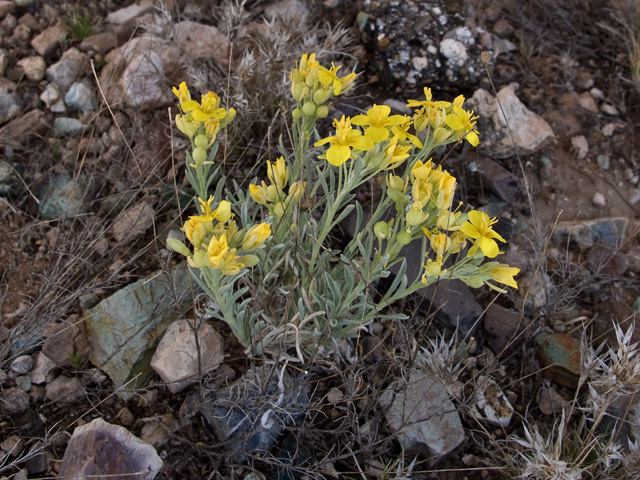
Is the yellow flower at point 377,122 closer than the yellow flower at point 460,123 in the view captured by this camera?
Yes

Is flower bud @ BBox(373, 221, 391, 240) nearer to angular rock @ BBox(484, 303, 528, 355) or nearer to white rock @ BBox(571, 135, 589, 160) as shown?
angular rock @ BBox(484, 303, 528, 355)

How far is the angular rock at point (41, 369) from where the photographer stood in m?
2.50

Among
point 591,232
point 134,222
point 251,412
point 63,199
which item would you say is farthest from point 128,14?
point 591,232

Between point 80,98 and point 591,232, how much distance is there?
328 centimetres

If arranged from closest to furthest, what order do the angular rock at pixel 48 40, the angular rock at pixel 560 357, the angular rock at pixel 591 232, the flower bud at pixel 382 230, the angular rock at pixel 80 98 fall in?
the flower bud at pixel 382 230 → the angular rock at pixel 560 357 → the angular rock at pixel 591 232 → the angular rock at pixel 80 98 → the angular rock at pixel 48 40

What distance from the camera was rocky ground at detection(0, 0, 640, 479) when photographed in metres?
2.39

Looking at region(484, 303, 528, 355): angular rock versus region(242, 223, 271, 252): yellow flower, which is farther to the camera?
region(484, 303, 528, 355): angular rock

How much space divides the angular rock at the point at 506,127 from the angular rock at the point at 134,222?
207 centimetres

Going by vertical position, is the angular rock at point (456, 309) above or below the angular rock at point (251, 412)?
below

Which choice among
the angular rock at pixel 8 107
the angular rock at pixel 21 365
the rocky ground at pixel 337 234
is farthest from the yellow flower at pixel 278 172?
the angular rock at pixel 8 107

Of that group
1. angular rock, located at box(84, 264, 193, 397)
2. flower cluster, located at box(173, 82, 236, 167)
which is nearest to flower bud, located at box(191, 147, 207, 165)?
flower cluster, located at box(173, 82, 236, 167)

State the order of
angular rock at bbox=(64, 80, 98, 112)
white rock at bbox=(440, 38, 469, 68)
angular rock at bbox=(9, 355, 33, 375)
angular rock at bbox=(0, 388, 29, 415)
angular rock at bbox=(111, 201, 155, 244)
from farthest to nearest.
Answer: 1. white rock at bbox=(440, 38, 469, 68)
2. angular rock at bbox=(64, 80, 98, 112)
3. angular rock at bbox=(111, 201, 155, 244)
4. angular rock at bbox=(9, 355, 33, 375)
5. angular rock at bbox=(0, 388, 29, 415)

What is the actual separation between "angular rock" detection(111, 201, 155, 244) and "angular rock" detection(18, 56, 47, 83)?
51.8 inches

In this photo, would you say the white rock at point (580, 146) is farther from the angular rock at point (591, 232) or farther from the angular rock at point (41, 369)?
the angular rock at point (41, 369)
